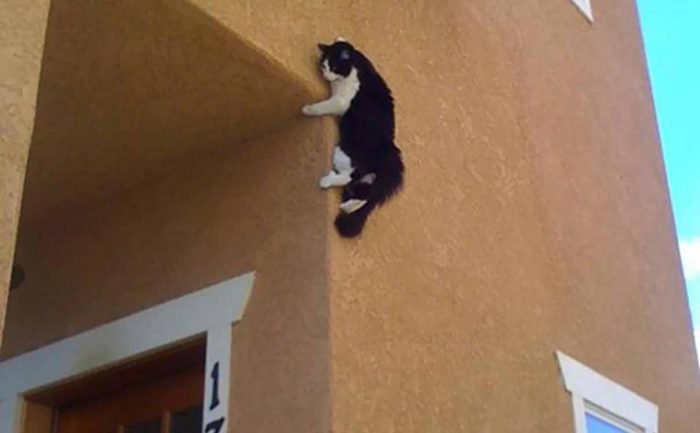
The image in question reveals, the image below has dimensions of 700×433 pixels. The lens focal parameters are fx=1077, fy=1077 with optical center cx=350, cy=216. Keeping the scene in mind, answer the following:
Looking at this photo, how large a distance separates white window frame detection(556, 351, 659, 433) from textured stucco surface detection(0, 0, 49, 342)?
305cm

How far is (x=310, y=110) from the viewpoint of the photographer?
408cm

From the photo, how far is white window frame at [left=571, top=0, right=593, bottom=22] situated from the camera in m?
6.95

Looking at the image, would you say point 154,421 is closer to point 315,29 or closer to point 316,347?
point 316,347

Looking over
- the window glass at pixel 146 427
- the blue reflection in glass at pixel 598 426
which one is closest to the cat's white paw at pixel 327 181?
the window glass at pixel 146 427

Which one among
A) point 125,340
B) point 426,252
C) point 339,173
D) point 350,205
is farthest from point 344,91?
point 125,340

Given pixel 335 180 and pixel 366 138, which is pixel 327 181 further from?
pixel 366 138

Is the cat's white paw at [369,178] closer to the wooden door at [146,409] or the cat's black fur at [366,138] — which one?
the cat's black fur at [366,138]

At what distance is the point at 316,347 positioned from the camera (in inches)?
146

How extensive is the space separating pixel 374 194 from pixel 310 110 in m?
0.40

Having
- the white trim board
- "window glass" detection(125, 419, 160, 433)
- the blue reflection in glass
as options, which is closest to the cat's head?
the white trim board

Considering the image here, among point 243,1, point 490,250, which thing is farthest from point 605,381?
point 243,1

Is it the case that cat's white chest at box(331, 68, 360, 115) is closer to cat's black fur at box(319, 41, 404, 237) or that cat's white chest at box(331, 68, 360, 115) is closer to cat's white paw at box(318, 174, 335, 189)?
cat's black fur at box(319, 41, 404, 237)

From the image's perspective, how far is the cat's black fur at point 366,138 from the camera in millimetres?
4000

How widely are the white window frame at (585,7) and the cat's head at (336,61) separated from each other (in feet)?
10.3
